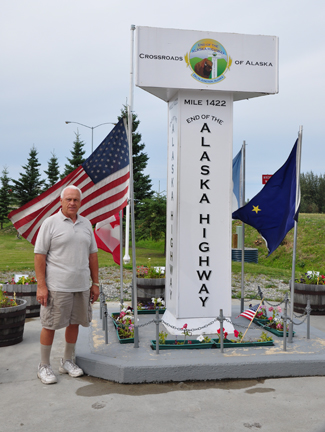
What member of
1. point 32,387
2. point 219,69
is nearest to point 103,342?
Result: point 32,387

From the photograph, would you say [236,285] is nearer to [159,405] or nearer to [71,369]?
[71,369]

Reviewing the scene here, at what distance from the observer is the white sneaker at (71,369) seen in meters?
6.01

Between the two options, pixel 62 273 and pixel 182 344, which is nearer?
pixel 62 273

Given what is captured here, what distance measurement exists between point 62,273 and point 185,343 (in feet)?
7.95

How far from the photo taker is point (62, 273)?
5.75 m

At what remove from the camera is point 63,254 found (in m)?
5.76

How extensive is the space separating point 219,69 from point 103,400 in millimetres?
5540

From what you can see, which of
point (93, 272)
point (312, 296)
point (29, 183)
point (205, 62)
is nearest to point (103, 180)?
point (93, 272)

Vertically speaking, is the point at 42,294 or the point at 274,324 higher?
the point at 42,294

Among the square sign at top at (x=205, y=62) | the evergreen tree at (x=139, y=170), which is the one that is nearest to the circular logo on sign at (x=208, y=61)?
the square sign at top at (x=205, y=62)

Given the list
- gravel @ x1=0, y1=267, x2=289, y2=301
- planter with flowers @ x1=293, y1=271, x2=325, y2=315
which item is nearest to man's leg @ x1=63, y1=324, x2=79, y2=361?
planter with flowers @ x1=293, y1=271, x2=325, y2=315

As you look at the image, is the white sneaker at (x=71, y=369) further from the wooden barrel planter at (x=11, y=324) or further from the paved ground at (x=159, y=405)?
the wooden barrel planter at (x=11, y=324)

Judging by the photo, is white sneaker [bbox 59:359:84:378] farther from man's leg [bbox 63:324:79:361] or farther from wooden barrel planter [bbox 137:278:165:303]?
wooden barrel planter [bbox 137:278:165:303]

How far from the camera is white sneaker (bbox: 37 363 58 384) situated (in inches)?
226
